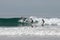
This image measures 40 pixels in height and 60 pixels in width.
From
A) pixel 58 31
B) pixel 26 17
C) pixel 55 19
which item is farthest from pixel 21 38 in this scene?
pixel 55 19

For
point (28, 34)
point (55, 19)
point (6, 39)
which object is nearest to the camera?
point (6, 39)

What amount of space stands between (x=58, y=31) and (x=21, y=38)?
212 inches

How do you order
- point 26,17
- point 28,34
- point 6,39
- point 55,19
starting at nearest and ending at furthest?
point 6,39
point 28,34
point 26,17
point 55,19

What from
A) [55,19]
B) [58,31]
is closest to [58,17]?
[55,19]

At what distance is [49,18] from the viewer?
40.5 m

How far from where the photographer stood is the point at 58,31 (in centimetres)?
2552

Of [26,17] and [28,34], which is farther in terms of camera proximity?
[26,17]

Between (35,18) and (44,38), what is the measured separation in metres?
17.5

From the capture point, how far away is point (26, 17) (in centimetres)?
3741

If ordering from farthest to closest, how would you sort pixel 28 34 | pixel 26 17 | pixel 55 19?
pixel 55 19, pixel 26 17, pixel 28 34

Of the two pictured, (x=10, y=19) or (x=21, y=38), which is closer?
(x=21, y=38)

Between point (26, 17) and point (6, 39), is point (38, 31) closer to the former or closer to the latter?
point (6, 39)

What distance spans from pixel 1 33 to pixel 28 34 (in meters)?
2.85

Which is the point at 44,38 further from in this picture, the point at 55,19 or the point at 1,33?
the point at 55,19
